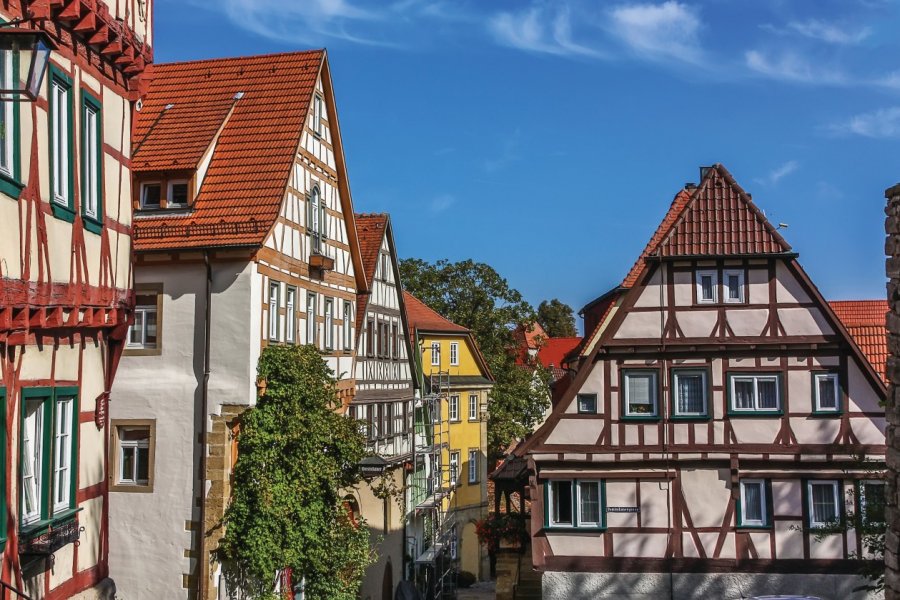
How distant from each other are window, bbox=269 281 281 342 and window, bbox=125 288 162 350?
2.09m

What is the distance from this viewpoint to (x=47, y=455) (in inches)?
398

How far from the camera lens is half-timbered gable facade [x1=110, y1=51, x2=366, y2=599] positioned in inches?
691

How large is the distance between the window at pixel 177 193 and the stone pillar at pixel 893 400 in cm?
1341

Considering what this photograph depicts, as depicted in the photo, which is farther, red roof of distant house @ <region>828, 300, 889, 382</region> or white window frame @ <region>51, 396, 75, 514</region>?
red roof of distant house @ <region>828, 300, 889, 382</region>

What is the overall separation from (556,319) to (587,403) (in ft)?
248

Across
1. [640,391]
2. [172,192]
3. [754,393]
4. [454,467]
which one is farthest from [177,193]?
[454,467]

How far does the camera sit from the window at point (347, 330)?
23703 millimetres

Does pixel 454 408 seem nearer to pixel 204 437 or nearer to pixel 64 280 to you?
pixel 204 437

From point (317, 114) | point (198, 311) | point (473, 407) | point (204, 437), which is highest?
point (317, 114)

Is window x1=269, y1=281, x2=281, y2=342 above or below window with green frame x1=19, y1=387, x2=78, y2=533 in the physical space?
above

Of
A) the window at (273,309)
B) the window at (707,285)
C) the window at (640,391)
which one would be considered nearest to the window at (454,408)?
the window at (640,391)

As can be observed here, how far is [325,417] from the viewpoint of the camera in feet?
61.8

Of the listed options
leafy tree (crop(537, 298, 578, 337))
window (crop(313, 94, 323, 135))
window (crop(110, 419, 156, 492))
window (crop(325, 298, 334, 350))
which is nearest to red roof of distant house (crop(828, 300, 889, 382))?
window (crop(325, 298, 334, 350))

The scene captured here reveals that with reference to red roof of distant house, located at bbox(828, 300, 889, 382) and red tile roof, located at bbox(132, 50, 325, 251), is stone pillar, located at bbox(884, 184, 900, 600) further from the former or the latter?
red roof of distant house, located at bbox(828, 300, 889, 382)
